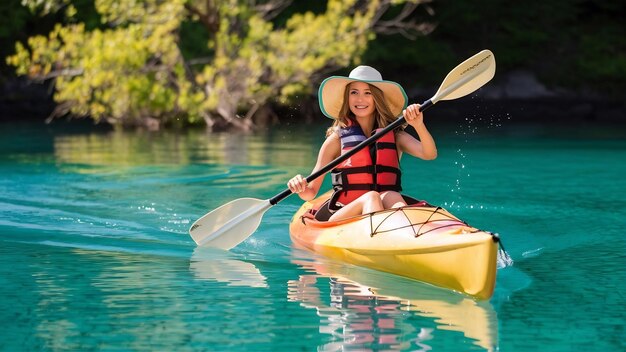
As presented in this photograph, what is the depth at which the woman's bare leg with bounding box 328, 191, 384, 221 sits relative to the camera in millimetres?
5297

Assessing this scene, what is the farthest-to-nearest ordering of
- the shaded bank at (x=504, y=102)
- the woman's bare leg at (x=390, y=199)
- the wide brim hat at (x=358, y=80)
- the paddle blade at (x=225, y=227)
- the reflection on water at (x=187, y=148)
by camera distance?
the shaded bank at (x=504, y=102), the reflection on water at (x=187, y=148), the paddle blade at (x=225, y=227), the wide brim hat at (x=358, y=80), the woman's bare leg at (x=390, y=199)

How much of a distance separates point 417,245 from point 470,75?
127 centimetres

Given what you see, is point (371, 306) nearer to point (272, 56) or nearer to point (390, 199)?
point (390, 199)

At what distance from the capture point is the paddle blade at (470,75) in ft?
18.3

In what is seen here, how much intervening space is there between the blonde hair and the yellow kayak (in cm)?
44

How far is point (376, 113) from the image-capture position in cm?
570

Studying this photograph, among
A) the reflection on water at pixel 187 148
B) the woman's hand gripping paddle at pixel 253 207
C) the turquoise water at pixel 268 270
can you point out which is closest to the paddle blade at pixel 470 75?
the woman's hand gripping paddle at pixel 253 207

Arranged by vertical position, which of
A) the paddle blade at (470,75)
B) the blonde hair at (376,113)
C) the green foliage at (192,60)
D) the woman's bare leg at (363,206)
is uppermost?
the green foliage at (192,60)

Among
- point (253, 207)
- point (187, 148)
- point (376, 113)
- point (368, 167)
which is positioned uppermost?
point (376, 113)

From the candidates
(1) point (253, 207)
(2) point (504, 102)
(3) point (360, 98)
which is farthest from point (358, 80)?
(2) point (504, 102)

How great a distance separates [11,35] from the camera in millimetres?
19078

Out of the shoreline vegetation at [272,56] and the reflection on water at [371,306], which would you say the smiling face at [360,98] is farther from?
the shoreline vegetation at [272,56]

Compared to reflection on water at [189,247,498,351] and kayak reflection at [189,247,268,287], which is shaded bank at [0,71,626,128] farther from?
reflection on water at [189,247,498,351]

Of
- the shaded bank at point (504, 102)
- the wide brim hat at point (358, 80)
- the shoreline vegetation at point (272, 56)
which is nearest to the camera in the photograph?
the wide brim hat at point (358, 80)
